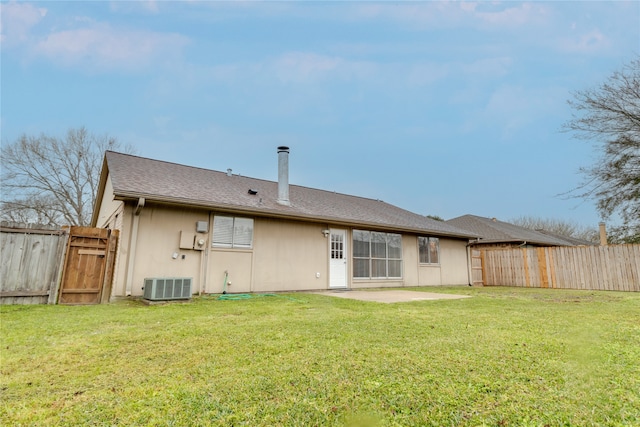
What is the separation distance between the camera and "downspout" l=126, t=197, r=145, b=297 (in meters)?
6.59

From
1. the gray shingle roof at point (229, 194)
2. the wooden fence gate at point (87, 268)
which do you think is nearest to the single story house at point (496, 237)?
the gray shingle roof at point (229, 194)

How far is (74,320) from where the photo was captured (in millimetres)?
4230

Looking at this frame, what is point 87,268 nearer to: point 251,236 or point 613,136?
point 251,236

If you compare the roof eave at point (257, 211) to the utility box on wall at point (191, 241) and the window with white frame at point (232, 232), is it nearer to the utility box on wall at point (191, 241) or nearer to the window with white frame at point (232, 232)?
the window with white frame at point (232, 232)

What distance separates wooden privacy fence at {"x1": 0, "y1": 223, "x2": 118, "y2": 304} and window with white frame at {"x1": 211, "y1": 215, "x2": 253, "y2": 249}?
228 centimetres

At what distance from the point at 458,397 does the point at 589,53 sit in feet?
58.9

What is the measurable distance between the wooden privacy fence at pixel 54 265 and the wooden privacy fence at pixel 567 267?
14177 mm

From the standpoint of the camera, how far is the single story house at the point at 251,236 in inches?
275

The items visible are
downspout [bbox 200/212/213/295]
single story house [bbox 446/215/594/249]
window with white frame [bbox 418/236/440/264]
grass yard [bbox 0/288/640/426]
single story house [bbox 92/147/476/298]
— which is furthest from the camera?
single story house [bbox 446/215/594/249]

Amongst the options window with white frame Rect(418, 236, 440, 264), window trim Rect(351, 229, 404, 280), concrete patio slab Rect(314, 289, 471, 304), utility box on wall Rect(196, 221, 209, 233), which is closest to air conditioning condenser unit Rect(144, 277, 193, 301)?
utility box on wall Rect(196, 221, 209, 233)

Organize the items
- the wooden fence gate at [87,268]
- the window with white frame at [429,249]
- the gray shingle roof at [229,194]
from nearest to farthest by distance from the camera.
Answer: the wooden fence gate at [87,268] < the gray shingle roof at [229,194] < the window with white frame at [429,249]

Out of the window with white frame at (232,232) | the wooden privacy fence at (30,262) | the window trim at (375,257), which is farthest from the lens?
the window trim at (375,257)

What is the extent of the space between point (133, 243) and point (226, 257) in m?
2.09

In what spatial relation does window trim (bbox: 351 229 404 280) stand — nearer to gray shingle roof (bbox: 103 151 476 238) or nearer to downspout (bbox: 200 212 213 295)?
gray shingle roof (bbox: 103 151 476 238)
